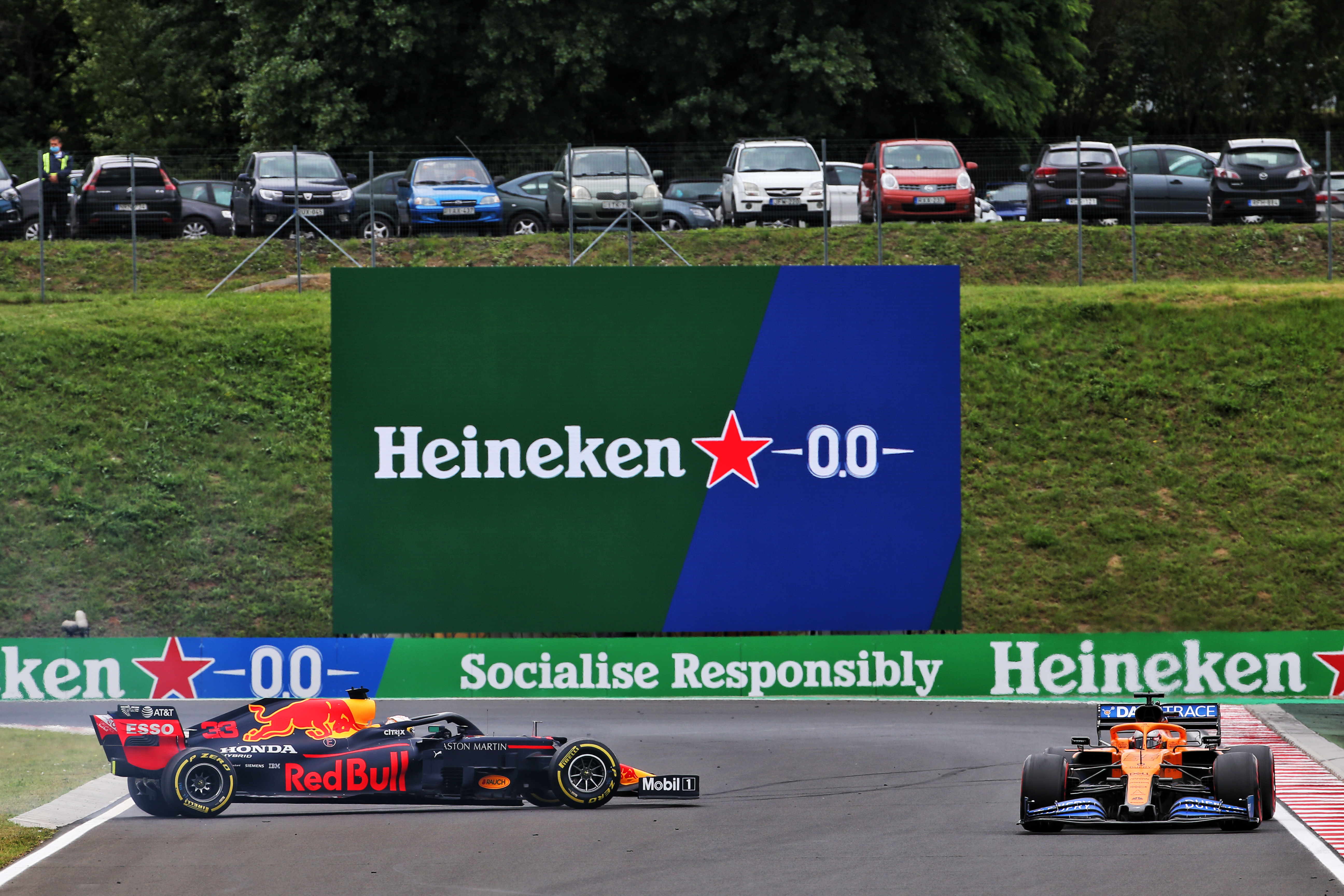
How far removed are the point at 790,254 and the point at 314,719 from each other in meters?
16.4

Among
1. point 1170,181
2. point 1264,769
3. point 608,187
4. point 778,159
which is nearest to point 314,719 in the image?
point 1264,769

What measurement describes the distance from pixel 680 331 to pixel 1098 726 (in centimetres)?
732

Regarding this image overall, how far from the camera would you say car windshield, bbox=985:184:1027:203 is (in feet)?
100

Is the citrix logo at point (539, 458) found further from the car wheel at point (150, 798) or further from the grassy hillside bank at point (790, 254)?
the grassy hillside bank at point (790, 254)

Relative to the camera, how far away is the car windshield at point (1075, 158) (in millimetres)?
26531

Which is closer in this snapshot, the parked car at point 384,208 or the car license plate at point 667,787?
the car license plate at point 667,787

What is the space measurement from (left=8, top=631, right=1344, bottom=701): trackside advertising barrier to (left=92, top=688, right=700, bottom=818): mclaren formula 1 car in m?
4.90

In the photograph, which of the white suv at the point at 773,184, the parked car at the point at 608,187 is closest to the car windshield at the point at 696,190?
the white suv at the point at 773,184

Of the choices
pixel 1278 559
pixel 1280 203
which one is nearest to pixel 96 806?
pixel 1278 559

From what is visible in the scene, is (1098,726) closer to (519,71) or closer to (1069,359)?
(1069,359)

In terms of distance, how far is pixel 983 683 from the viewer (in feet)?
53.7

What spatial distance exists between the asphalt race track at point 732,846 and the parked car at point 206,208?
18.0m

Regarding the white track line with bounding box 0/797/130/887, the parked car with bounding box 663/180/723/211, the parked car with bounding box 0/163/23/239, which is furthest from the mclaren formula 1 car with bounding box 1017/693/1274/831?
the parked car with bounding box 0/163/23/239

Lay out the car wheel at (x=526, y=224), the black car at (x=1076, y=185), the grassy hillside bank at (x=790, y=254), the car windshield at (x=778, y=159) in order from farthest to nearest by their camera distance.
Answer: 1. the car wheel at (x=526, y=224)
2. the car windshield at (x=778, y=159)
3. the black car at (x=1076, y=185)
4. the grassy hillside bank at (x=790, y=254)
